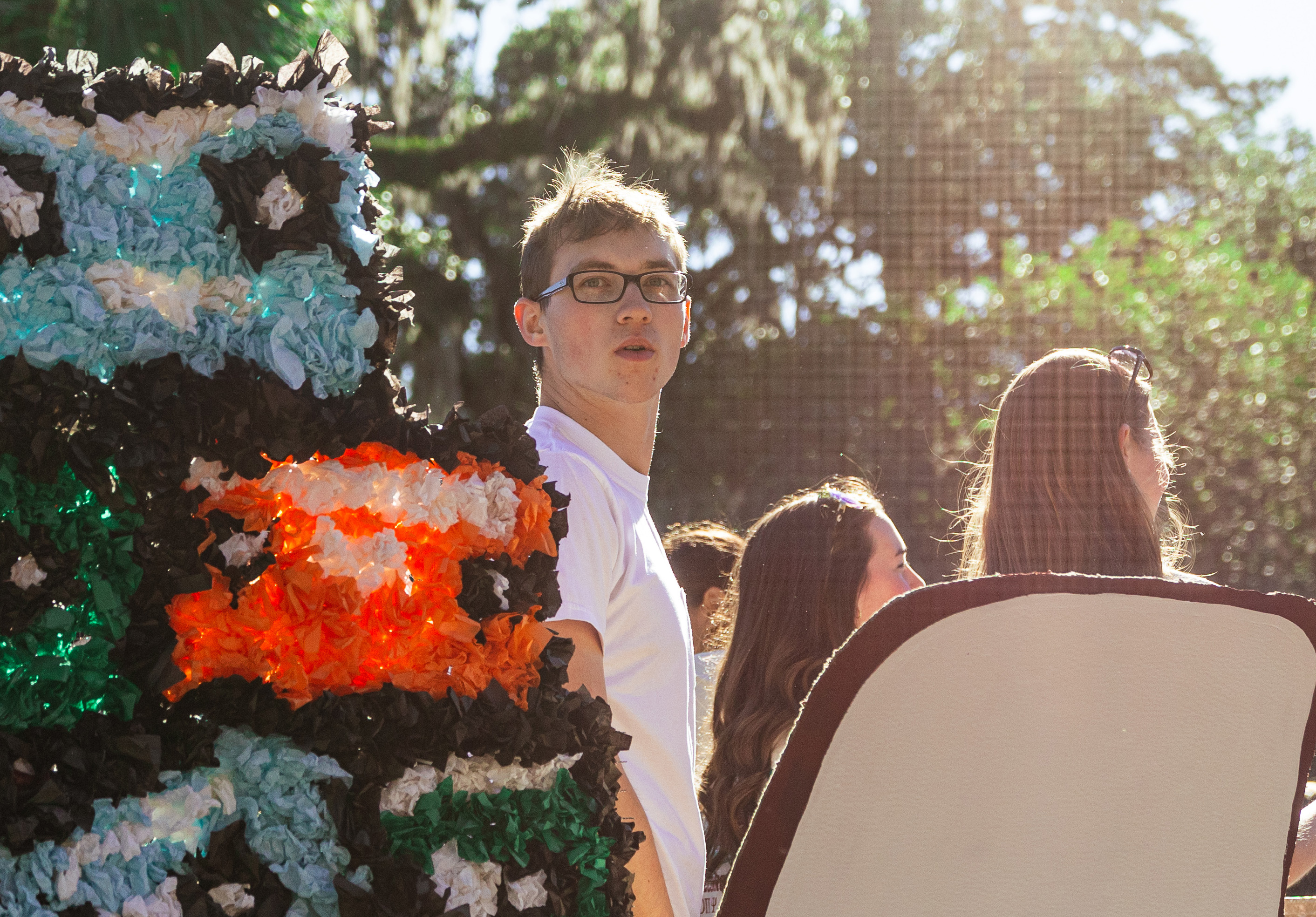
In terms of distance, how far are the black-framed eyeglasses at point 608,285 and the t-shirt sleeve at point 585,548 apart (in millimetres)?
316

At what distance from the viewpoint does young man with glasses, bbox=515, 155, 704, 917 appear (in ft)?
6.05

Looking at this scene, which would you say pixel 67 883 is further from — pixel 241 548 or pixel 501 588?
pixel 501 588

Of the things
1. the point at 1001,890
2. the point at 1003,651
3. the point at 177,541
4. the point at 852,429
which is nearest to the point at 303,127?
the point at 177,541

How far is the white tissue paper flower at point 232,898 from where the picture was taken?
1.42 meters

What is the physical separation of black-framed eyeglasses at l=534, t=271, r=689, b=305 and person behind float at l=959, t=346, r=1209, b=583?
88cm

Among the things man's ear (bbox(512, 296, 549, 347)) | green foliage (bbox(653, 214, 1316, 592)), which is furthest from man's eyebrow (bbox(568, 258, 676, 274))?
green foliage (bbox(653, 214, 1316, 592))

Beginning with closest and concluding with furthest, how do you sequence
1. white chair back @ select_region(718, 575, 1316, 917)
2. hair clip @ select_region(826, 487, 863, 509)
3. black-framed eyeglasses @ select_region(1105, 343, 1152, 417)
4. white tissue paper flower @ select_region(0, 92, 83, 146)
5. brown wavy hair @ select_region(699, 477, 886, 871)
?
white chair back @ select_region(718, 575, 1316, 917) → white tissue paper flower @ select_region(0, 92, 83, 146) → black-framed eyeglasses @ select_region(1105, 343, 1152, 417) → brown wavy hair @ select_region(699, 477, 886, 871) → hair clip @ select_region(826, 487, 863, 509)

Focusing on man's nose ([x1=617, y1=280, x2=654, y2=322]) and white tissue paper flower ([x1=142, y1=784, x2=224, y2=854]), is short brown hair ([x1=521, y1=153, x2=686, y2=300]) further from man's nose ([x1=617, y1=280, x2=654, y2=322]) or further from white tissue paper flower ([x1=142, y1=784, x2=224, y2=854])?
white tissue paper flower ([x1=142, y1=784, x2=224, y2=854])

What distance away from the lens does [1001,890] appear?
49.4 inches

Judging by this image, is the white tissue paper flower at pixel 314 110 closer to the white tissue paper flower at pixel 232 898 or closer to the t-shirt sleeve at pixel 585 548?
the t-shirt sleeve at pixel 585 548

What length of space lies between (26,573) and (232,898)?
0.43m

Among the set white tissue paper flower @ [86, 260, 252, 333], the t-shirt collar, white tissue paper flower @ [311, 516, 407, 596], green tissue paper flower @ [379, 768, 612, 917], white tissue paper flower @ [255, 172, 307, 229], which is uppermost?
white tissue paper flower @ [255, 172, 307, 229]

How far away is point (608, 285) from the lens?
215 centimetres

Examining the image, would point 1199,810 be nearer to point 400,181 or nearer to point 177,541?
point 177,541
